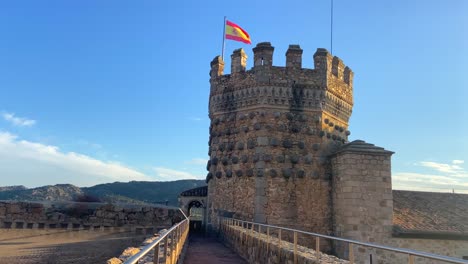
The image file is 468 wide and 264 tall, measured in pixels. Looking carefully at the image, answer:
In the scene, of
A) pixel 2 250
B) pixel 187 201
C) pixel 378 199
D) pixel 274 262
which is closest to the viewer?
pixel 274 262

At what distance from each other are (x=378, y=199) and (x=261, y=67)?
8.12 m

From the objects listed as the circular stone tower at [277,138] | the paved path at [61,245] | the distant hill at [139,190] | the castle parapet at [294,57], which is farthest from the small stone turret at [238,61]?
the distant hill at [139,190]

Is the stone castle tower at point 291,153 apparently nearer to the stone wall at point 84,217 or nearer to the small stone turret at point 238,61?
the small stone turret at point 238,61

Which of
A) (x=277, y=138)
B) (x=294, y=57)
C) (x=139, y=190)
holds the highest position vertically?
(x=294, y=57)

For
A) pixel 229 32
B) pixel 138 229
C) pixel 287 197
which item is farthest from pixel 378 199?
pixel 138 229

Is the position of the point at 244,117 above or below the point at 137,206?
above

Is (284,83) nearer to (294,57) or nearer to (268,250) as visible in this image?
(294,57)

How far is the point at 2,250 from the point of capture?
61.3 ft

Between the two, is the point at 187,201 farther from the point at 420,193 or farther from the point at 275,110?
the point at 420,193

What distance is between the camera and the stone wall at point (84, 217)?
22.4 metres

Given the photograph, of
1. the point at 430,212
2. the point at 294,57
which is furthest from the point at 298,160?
the point at 430,212

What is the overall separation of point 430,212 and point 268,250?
501 inches

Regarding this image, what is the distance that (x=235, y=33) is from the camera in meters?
21.9

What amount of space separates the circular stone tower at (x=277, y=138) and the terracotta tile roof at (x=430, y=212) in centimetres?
348
